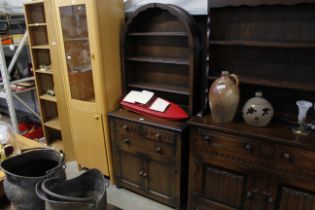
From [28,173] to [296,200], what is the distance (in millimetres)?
1566

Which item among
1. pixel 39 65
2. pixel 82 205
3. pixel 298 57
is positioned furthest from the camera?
pixel 39 65

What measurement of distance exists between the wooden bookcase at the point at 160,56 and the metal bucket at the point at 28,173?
3.68ft

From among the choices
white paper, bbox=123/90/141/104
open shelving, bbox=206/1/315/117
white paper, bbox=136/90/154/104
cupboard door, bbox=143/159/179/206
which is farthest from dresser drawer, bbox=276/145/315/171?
white paper, bbox=123/90/141/104

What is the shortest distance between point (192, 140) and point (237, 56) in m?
0.75

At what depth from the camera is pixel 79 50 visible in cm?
232

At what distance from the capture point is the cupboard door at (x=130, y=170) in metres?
2.13

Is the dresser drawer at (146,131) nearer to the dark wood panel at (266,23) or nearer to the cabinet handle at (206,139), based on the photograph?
the cabinet handle at (206,139)

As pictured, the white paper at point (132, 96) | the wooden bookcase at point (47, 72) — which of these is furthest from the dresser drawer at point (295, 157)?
the wooden bookcase at point (47, 72)

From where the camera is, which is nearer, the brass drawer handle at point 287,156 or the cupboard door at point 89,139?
the brass drawer handle at point 287,156

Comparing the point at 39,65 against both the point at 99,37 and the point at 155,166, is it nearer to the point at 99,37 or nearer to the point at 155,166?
the point at 99,37

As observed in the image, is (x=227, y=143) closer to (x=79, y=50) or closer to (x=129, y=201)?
(x=129, y=201)

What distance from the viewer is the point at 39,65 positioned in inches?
117

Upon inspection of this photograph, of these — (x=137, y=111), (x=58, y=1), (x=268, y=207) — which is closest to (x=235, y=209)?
(x=268, y=207)

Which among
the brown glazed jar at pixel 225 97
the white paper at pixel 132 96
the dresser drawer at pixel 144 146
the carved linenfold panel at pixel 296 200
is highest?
the brown glazed jar at pixel 225 97
